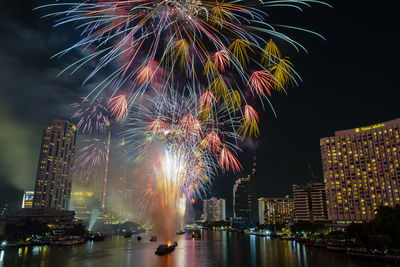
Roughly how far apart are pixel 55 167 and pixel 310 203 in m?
170

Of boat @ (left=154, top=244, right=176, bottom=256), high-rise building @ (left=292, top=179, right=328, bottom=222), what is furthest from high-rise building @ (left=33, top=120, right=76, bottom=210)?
high-rise building @ (left=292, top=179, right=328, bottom=222)

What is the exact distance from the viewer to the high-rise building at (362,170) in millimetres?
114188

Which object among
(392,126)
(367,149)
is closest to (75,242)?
(367,149)

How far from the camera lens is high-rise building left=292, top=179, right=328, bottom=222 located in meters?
186

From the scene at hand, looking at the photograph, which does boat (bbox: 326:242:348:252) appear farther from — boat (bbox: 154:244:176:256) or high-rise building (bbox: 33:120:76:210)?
high-rise building (bbox: 33:120:76:210)

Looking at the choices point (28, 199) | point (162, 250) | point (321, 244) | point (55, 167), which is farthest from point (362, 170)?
point (28, 199)

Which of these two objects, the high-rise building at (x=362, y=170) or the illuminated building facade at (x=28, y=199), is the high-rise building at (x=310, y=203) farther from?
the illuminated building facade at (x=28, y=199)

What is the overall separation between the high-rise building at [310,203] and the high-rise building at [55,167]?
15703cm

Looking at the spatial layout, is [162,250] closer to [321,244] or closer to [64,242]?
[64,242]

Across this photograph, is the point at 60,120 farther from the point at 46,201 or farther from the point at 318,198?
Result: the point at 318,198

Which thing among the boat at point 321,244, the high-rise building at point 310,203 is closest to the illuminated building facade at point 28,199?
the boat at point 321,244

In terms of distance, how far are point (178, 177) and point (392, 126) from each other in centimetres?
11137

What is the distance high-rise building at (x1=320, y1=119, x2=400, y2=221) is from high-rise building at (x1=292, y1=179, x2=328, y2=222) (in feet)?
203

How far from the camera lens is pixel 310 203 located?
189m
